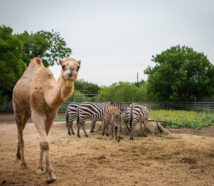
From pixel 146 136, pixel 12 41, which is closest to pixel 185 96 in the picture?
pixel 12 41

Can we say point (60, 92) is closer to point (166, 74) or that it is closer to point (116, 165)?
point (116, 165)

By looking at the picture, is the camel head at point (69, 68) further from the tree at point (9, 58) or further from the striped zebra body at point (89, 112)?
the tree at point (9, 58)

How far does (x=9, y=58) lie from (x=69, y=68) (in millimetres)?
22691

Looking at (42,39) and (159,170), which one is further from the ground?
(42,39)

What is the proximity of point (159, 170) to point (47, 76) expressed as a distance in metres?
3.09

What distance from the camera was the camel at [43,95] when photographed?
19.6 feet

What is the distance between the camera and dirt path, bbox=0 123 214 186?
6586 mm

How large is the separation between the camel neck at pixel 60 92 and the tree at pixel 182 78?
96.4ft

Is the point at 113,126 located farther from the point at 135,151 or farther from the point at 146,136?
the point at 135,151

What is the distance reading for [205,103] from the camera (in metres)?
31.6

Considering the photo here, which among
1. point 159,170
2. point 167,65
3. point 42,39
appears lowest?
point 159,170

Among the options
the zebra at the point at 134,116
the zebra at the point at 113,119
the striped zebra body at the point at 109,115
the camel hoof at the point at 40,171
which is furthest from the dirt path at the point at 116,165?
the striped zebra body at the point at 109,115

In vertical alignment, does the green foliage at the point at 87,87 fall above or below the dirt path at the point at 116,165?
above

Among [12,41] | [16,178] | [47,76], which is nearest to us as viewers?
[16,178]
